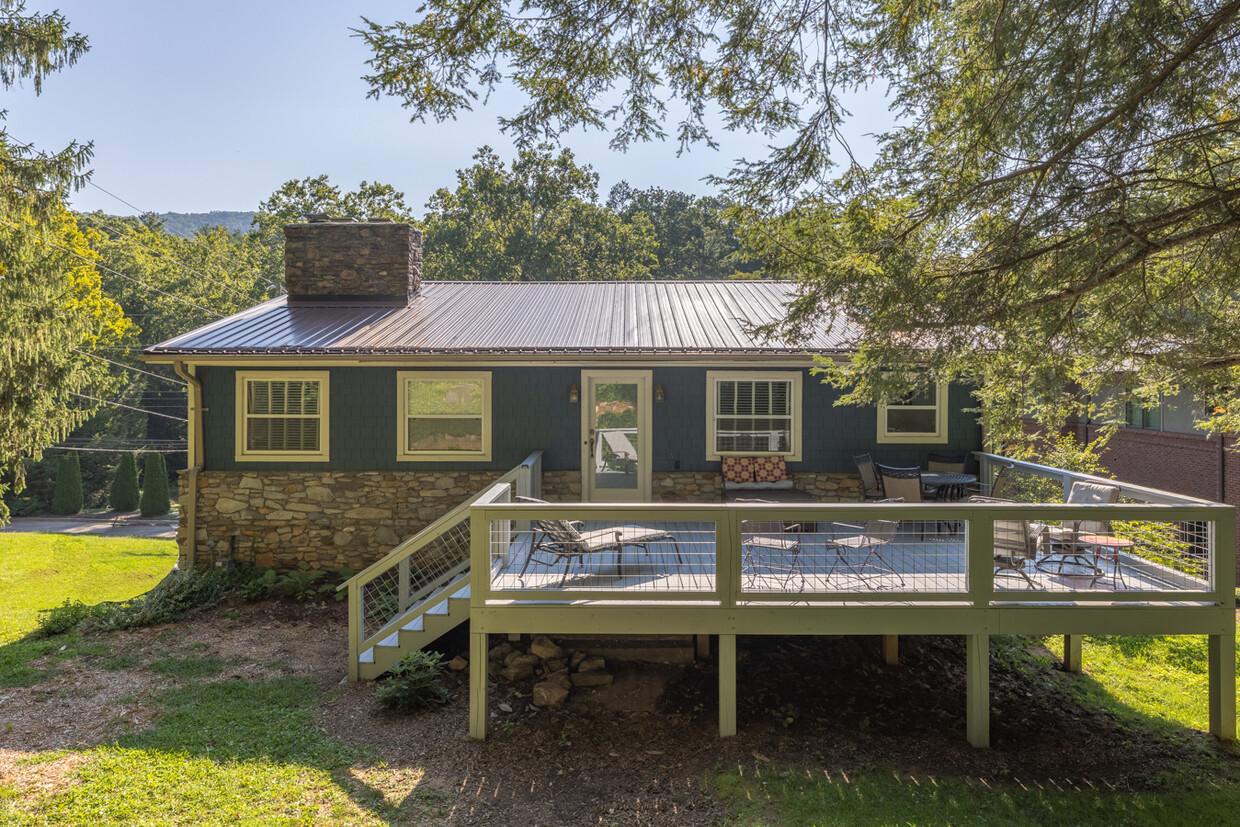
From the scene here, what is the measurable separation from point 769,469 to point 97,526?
2459 cm

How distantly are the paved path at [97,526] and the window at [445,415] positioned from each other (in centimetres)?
1626

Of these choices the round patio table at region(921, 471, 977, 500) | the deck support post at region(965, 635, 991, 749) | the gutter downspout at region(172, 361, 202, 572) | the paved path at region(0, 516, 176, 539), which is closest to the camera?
the deck support post at region(965, 635, 991, 749)

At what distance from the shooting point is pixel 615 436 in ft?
29.9

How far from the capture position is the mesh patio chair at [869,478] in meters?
8.62

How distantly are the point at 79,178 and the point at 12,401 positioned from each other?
326 centimetres

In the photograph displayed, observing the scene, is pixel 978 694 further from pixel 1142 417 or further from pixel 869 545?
pixel 1142 417

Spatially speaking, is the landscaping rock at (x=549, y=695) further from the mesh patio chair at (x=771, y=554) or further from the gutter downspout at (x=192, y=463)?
the gutter downspout at (x=192, y=463)

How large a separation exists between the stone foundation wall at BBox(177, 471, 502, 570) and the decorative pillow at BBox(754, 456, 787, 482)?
346cm

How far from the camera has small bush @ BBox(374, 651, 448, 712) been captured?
18.9ft

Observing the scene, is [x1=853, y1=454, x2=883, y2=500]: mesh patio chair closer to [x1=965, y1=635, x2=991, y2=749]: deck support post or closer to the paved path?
[x1=965, y1=635, x2=991, y2=749]: deck support post

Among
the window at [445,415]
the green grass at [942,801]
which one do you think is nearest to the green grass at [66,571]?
the window at [445,415]

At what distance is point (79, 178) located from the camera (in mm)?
8070

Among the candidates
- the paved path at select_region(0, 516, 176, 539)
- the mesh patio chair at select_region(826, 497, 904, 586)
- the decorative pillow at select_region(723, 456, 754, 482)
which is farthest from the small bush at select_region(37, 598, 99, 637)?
the paved path at select_region(0, 516, 176, 539)

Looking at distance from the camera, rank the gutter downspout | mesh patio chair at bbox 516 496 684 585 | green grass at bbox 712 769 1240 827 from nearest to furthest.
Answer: green grass at bbox 712 769 1240 827
mesh patio chair at bbox 516 496 684 585
the gutter downspout
